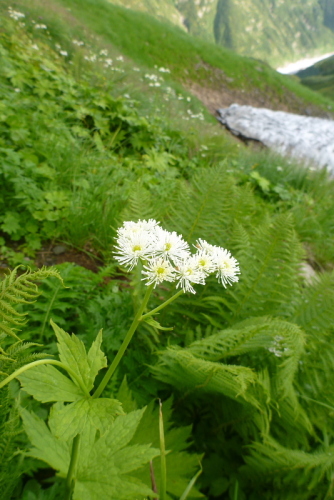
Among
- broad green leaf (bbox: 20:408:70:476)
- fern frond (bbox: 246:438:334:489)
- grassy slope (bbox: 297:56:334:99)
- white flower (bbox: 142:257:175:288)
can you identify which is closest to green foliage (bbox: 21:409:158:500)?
broad green leaf (bbox: 20:408:70:476)

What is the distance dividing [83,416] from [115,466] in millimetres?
190

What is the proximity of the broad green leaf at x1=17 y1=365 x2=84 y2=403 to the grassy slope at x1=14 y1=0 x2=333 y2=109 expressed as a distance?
42.9 ft

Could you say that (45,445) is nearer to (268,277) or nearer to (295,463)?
(295,463)

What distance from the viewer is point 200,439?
139cm

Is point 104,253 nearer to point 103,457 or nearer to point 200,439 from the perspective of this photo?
point 200,439

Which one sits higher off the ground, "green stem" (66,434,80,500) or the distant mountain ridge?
the distant mountain ridge

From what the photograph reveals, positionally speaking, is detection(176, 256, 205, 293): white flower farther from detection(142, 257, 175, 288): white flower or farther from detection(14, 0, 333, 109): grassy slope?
detection(14, 0, 333, 109): grassy slope

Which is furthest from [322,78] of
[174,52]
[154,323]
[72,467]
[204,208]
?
[72,467]

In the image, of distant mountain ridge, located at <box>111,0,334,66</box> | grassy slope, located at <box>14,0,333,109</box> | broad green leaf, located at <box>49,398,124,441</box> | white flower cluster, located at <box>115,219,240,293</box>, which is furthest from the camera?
distant mountain ridge, located at <box>111,0,334,66</box>

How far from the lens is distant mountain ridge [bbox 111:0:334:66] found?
9794 centimetres

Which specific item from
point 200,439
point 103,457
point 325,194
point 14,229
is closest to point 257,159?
point 325,194

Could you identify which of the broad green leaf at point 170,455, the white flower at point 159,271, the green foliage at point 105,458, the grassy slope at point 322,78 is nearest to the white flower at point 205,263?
the white flower at point 159,271

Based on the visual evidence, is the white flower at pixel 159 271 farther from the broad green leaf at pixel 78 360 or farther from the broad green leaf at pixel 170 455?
the broad green leaf at pixel 170 455

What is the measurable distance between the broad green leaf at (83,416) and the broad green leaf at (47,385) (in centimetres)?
3
